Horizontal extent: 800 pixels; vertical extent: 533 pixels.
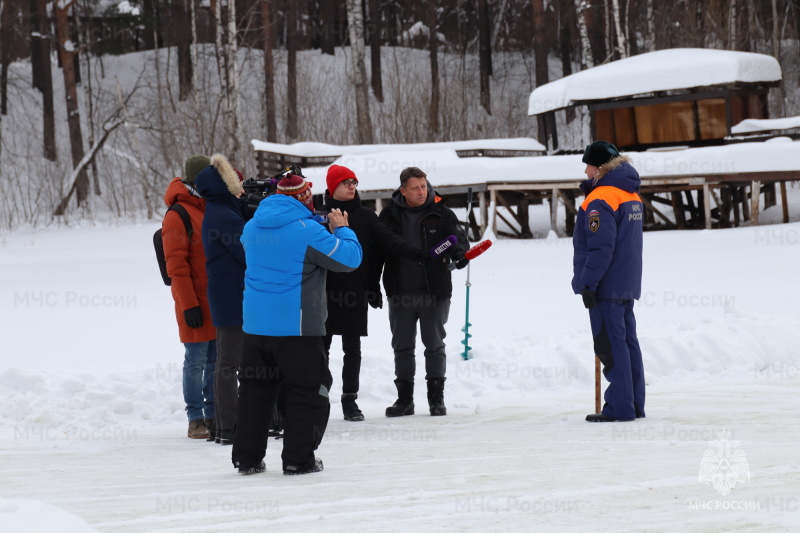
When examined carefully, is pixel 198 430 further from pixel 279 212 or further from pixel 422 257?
pixel 279 212

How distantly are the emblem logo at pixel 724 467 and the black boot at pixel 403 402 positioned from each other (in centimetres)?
230

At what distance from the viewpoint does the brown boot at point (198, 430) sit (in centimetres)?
636

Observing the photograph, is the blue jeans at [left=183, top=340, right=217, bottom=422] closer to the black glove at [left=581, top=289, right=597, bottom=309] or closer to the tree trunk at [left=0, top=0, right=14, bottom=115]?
the black glove at [left=581, top=289, right=597, bottom=309]

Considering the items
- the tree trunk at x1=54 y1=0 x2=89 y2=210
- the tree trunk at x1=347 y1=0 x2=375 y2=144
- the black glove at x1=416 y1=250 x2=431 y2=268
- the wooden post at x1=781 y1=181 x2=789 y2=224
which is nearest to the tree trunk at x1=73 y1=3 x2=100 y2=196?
the tree trunk at x1=54 y1=0 x2=89 y2=210

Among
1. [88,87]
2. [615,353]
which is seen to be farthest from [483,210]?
[88,87]

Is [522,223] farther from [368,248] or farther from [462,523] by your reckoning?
[462,523]

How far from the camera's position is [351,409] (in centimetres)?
684

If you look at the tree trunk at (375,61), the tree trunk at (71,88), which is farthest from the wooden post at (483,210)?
the tree trunk at (375,61)

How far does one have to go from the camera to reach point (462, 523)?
3.93 metres

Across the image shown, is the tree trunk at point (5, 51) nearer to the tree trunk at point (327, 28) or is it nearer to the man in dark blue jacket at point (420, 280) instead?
the tree trunk at point (327, 28)

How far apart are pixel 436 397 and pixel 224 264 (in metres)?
1.93

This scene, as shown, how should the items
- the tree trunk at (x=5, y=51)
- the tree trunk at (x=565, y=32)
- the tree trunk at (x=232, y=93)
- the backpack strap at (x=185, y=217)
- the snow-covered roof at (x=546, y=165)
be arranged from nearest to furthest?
1. the backpack strap at (x=185, y=217)
2. the snow-covered roof at (x=546, y=165)
3. the tree trunk at (x=232, y=93)
4. the tree trunk at (x=5, y=51)
5. the tree trunk at (x=565, y=32)

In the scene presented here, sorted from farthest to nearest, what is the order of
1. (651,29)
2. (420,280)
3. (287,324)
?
(651,29) < (420,280) < (287,324)

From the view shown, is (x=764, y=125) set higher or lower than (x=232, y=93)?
lower
